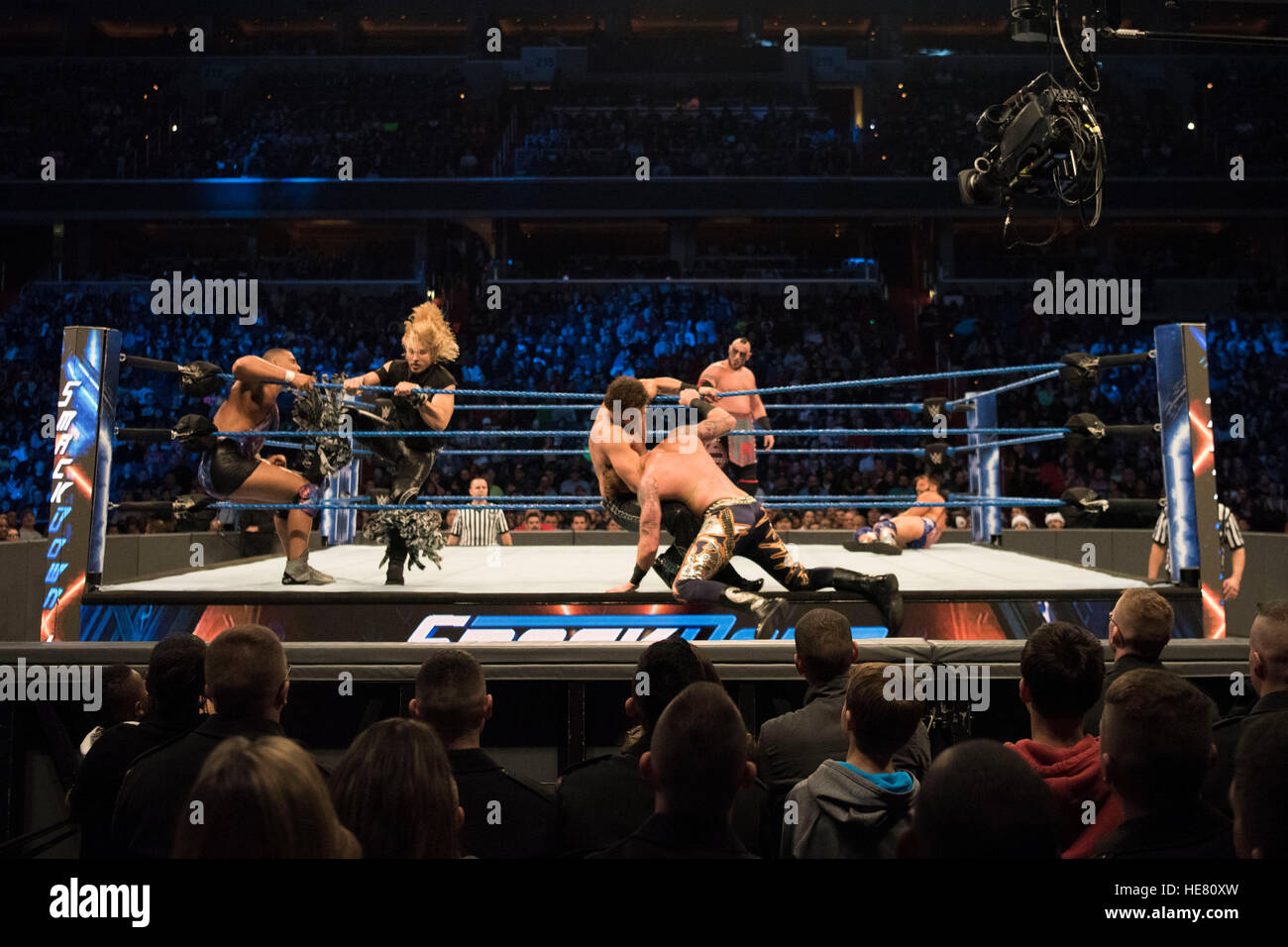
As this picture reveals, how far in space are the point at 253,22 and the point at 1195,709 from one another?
19740mm

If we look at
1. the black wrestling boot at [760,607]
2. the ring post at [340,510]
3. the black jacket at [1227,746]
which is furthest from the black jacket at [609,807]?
the ring post at [340,510]

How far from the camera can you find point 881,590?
10.6 feet

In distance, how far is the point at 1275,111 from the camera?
14375 millimetres

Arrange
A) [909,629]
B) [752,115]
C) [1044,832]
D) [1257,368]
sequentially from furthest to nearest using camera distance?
[752,115], [1257,368], [909,629], [1044,832]

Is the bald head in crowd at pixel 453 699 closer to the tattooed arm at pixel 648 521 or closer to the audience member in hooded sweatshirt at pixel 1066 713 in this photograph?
the audience member in hooded sweatshirt at pixel 1066 713

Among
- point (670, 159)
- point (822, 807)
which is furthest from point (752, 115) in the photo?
point (822, 807)

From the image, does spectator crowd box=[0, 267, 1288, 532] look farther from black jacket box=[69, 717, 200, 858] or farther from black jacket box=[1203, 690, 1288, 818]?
black jacket box=[69, 717, 200, 858]

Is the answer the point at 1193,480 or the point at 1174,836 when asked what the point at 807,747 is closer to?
the point at 1174,836

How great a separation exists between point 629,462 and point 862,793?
232cm

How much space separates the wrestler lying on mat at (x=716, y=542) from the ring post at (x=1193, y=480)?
0.92 metres

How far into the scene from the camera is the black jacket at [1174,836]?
131cm

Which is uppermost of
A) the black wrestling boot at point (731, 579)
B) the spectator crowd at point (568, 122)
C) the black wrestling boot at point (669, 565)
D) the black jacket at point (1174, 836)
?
the spectator crowd at point (568, 122)

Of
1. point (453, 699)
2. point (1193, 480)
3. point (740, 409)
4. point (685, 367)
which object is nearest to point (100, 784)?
point (453, 699)

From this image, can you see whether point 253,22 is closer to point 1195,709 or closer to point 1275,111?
point 1275,111
